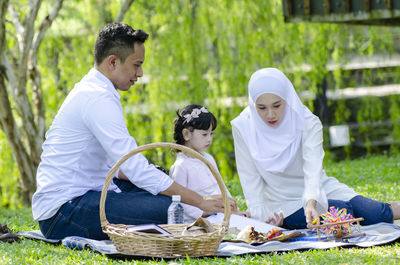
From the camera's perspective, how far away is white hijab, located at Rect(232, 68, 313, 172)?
4.43 m

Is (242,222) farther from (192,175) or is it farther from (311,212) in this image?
(192,175)

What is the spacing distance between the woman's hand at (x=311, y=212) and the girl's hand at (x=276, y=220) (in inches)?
11.9

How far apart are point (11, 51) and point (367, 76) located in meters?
6.72

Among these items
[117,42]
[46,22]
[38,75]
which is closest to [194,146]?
[117,42]

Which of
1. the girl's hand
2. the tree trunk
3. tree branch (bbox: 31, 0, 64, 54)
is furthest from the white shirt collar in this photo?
tree branch (bbox: 31, 0, 64, 54)

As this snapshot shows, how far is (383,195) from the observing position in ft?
19.4

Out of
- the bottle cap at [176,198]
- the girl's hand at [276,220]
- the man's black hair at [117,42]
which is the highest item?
the man's black hair at [117,42]

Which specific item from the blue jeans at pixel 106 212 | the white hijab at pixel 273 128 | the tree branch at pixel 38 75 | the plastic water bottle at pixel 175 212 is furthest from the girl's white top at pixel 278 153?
the tree branch at pixel 38 75

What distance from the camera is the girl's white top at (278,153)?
444 cm

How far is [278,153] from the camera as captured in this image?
14.9 ft

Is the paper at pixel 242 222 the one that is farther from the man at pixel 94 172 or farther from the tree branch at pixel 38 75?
→ the tree branch at pixel 38 75

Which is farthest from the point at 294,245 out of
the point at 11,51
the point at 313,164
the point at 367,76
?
the point at 367,76

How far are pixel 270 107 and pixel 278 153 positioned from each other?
343 millimetres

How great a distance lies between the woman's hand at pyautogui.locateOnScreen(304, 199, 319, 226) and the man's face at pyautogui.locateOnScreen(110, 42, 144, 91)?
4.66 feet
